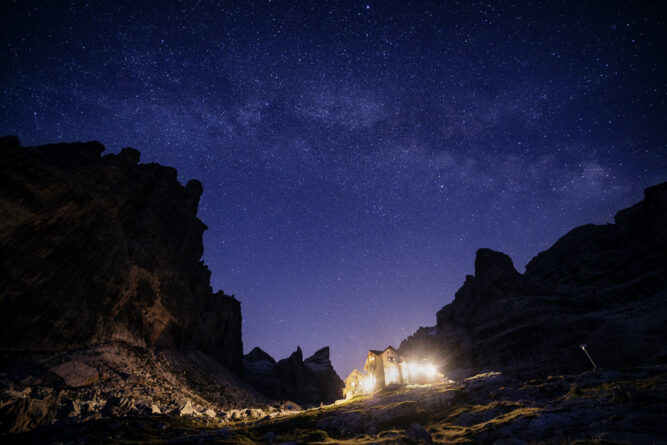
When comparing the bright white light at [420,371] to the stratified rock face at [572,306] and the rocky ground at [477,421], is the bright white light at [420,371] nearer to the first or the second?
the rocky ground at [477,421]

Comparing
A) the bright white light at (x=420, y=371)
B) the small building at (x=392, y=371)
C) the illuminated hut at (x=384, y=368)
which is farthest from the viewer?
the bright white light at (x=420, y=371)

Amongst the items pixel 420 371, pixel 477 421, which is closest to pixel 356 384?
pixel 420 371

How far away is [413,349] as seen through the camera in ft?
434

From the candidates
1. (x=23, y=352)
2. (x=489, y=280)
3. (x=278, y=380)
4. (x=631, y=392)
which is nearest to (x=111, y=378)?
(x=23, y=352)

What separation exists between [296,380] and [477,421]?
318 feet

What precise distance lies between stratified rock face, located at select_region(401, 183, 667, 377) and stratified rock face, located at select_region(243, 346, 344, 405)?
45.6 meters

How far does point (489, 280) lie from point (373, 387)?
70832 mm

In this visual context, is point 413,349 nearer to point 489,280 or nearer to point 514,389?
point 489,280

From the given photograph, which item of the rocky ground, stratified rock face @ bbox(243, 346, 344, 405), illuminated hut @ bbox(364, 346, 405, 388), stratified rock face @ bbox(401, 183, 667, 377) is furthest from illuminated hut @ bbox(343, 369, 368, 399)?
stratified rock face @ bbox(401, 183, 667, 377)

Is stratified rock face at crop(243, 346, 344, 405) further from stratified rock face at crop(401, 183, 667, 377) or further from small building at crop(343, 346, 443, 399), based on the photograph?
small building at crop(343, 346, 443, 399)

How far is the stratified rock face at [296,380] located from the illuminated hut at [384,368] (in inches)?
2023

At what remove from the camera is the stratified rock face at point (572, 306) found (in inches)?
2468

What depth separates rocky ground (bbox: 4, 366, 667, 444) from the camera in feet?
40.5

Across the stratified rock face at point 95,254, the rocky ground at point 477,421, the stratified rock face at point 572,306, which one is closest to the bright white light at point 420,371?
the rocky ground at point 477,421
